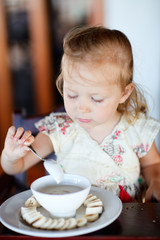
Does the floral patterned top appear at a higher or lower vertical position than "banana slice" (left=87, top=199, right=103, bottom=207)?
lower

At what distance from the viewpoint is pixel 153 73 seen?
2.48m

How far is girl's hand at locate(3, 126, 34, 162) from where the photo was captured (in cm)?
92

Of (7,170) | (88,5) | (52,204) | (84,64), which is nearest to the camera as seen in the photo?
(52,204)

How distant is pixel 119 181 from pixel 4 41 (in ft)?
8.36

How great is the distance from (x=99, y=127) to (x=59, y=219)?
0.53 metres

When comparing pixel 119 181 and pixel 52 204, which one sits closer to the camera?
pixel 52 204

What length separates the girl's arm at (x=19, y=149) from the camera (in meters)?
0.93

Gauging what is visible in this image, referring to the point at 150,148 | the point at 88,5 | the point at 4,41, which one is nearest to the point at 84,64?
the point at 150,148

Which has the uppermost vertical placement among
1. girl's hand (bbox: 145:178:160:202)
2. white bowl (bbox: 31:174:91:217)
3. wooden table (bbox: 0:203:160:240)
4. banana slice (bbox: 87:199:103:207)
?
white bowl (bbox: 31:174:91:217)

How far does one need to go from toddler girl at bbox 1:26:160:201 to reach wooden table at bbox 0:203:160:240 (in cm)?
25

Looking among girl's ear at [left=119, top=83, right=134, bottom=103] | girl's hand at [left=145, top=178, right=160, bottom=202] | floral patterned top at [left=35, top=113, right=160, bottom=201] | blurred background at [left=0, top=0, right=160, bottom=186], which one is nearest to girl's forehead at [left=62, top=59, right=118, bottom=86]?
girl's ear at [left=119, top=83, right=134, bottom=103]

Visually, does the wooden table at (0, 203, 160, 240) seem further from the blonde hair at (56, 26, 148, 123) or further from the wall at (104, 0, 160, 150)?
the wall at (104, 0, 160, 150)

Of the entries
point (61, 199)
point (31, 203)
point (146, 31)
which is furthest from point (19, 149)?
point (146, 31)

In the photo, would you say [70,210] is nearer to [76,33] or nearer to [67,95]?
[67,95]
